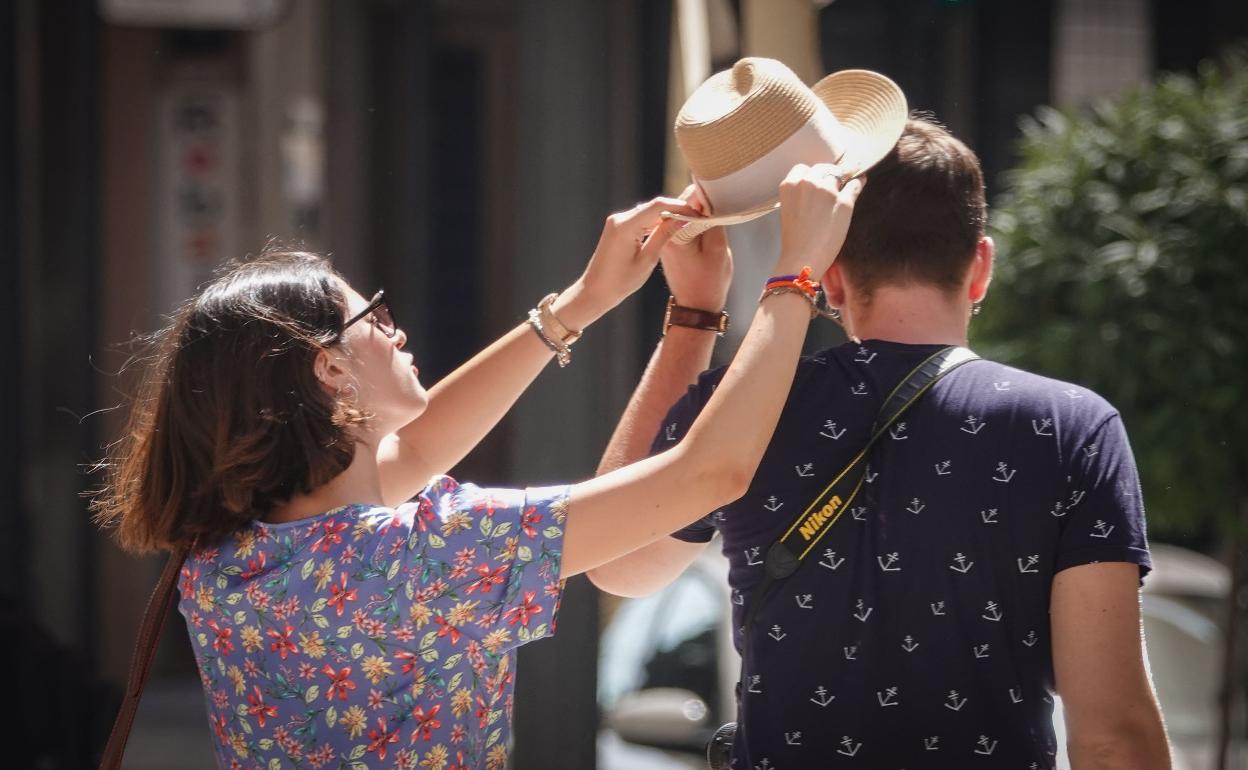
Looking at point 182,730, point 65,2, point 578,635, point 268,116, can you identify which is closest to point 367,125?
point 268,116

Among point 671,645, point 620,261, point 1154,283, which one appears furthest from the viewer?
point 671,645

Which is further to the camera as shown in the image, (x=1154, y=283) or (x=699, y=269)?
(x=1154, y=283)

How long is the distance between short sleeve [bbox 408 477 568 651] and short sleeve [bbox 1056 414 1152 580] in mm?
654

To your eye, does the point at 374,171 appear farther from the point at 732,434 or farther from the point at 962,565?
the point at 962,565

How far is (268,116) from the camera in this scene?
8086 mm

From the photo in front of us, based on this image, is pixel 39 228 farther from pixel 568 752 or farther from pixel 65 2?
pixel 568 752

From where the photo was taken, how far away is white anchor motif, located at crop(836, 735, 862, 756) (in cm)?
176

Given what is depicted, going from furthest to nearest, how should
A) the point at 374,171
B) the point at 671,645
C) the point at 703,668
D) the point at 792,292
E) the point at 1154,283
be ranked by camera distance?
1. the point at 374,171
2. the point at 671,645
3. the point at 703,668
4. the point at 1154,283
5. the point at 792,292

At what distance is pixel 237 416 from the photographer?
1.90m

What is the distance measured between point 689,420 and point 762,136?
425 millimetres

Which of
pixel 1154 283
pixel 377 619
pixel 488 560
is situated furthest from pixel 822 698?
pixel 1154 283

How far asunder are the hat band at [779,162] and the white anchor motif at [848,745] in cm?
77

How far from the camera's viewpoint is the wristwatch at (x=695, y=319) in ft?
7.15

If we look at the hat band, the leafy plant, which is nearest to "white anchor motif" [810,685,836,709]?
the hat band
